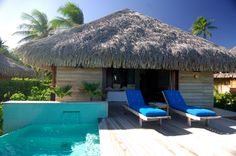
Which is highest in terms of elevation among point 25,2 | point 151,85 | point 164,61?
point 25,2

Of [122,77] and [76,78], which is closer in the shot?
[76,78]

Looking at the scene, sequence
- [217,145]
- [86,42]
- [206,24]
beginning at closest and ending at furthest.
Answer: [217,145] < [86,42] < [206,24]

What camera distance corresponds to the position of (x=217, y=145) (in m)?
4.13

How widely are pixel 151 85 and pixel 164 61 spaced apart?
491cm

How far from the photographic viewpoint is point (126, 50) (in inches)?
302

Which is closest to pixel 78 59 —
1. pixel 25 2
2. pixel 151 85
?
pixel 25 2

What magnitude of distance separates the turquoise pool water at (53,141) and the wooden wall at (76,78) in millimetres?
1917

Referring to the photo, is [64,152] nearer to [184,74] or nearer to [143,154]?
[143,154]

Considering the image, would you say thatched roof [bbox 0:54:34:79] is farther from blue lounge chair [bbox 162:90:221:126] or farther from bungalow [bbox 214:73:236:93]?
bungalow [bbox 214:73:236:93]

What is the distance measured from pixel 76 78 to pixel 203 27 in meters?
22.6

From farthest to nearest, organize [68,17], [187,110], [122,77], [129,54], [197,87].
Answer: [68,17] < [122,77] < [197,87] < [129,54] < [187,110]

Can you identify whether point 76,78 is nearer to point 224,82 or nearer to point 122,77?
point 122,77

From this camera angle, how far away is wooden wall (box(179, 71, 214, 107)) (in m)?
8.92

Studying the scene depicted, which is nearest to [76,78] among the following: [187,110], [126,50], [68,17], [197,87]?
[126,50]
